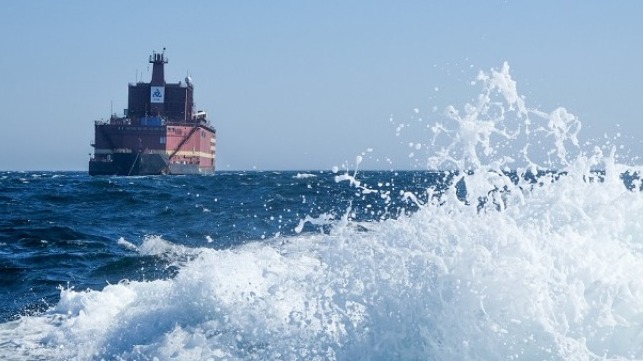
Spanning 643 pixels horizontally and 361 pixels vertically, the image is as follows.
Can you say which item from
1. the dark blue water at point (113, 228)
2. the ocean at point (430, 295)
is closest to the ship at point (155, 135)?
the dark blue water at point (113, 228)

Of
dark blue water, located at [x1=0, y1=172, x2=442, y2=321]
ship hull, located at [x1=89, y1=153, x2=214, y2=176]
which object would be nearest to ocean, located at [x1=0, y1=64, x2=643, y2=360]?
dark blue water, located at [x1=0, y1=172, x2=442, y2=321]

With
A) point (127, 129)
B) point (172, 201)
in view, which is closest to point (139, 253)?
point (172, 201)

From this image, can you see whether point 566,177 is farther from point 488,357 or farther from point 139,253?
point 139,253

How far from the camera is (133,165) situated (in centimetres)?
5525

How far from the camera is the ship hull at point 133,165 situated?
55250 millimetres

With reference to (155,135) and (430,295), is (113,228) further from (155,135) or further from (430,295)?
(155,135)

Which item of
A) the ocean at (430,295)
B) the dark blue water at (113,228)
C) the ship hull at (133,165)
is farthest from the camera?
the ship hull at (133,165)

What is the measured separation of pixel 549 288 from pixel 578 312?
12.1 inches

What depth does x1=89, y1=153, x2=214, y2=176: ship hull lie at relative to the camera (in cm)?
5525

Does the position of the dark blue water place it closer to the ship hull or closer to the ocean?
the ocean

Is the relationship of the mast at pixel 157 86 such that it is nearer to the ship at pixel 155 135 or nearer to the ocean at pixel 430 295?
the ship at pixel 155 135

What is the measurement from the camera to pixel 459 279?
5805 mm

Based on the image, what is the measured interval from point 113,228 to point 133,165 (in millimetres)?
39646

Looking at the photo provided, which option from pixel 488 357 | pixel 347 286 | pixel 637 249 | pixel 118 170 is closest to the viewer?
pixel 488 357
